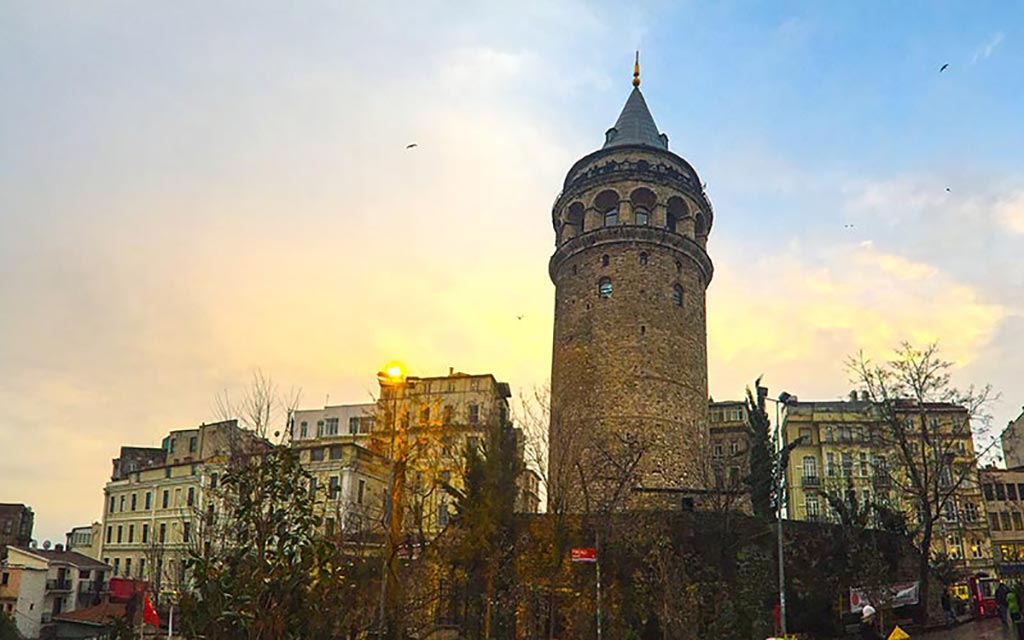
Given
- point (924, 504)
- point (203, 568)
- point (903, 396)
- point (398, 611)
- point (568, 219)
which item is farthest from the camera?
point (568, 219)

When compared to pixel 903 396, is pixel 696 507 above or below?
below

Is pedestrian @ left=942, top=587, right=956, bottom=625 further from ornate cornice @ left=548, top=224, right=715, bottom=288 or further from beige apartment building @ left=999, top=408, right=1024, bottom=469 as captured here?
beige apartment building @ left=999, top=408, right=1024, bottom=469

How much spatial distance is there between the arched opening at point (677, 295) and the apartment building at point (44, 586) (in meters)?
34.9

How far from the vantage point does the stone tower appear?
106ft

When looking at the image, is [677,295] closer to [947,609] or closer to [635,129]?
[635,129]

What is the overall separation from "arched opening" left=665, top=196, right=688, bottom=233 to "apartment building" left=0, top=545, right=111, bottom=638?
119 ft

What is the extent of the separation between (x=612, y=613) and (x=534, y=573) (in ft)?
8.34

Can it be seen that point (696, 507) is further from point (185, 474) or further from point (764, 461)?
point (185, 474)

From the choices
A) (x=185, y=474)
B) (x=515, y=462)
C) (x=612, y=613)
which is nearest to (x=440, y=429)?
(x=515, y=462)

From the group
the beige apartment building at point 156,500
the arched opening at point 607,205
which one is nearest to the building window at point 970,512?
the arched opening at point 607,205

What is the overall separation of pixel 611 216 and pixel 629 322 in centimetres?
542

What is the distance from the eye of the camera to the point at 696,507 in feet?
105

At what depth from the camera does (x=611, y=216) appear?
36188 millimetres

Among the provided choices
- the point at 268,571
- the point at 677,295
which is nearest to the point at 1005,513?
the point at 677,295
